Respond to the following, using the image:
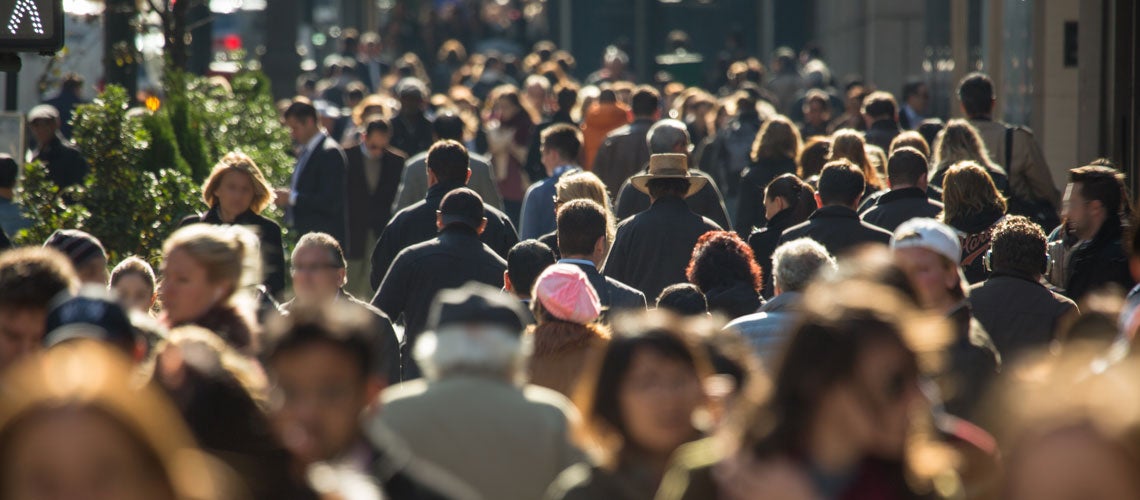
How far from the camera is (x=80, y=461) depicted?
3.17m

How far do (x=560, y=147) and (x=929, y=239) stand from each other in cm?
646

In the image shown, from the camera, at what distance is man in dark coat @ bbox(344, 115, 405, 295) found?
15172 millimetres

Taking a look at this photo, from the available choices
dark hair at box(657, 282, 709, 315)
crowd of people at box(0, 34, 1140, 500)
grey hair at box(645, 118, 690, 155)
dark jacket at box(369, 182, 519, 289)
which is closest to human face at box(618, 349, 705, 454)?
crowd of people at box(0, 34, 1140, 500)

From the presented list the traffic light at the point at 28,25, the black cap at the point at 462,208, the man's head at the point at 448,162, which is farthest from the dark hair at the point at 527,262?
the man's head at the point at 448,162

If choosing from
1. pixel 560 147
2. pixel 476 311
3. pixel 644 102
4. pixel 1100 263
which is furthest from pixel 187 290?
pixel 644 102

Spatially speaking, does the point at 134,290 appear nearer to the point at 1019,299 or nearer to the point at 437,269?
the point at 437,269

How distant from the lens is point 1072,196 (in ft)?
29.6

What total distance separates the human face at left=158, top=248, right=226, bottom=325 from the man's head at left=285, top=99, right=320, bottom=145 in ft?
28.8

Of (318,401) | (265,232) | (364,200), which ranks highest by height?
(318,401)

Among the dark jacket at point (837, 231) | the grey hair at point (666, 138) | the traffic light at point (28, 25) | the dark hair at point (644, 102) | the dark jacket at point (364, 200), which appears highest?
the traffic light at point (28, 25)

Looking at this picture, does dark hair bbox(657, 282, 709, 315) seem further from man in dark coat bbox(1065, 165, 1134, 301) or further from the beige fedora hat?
the beige fedora hat

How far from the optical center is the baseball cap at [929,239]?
22.5 feet

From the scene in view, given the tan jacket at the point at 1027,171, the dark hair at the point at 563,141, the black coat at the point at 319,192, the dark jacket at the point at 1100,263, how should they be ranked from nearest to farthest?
1. the dark jacket at the point at 1100,263
2. the tan jacket at the point at 1027,171
3. the dark hair at the point at 563,141
4. the black coat at the point at 319,192

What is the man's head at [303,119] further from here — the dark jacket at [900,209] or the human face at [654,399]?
the human face at [654,399]
